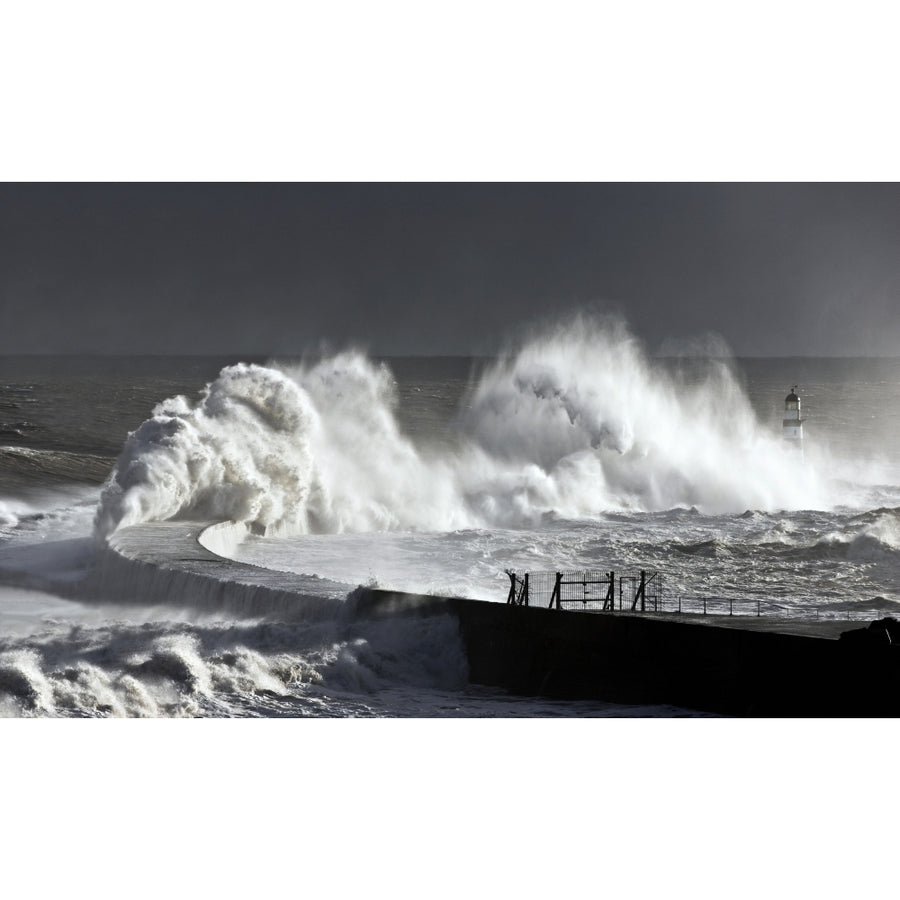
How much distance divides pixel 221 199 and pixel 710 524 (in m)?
12.4

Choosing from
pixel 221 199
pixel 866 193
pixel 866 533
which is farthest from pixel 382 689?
pixel 866 533

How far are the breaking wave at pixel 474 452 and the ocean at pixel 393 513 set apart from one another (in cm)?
7

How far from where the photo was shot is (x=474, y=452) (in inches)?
1296

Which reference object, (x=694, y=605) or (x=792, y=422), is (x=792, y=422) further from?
(x=694, y=605)

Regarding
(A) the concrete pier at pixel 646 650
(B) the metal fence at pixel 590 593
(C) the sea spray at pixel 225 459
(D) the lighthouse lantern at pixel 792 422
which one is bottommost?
(A) the concrete pier at pixel 646 650

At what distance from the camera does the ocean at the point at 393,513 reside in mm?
12977

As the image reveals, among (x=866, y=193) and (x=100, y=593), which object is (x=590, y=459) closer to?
(x=866, y=193)

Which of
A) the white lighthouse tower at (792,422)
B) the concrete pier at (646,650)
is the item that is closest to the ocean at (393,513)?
the concrete pier at (646,650)

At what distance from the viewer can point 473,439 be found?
33.4 meters

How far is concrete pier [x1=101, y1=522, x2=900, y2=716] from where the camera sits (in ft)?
37.3

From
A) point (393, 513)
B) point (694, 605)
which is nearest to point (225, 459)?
point (393, 513)

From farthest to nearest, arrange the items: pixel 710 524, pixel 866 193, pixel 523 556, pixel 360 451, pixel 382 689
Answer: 1. pixel 360 451
2. pixel 710 524
3. pixel 523 556
4. pixel 866 193
5. pixel 382 689

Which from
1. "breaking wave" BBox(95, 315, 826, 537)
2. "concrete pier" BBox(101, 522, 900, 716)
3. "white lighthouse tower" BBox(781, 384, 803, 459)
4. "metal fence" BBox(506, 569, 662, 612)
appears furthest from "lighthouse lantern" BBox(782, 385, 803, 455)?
"concrete pier" BBox(101, 522, 900, 716)

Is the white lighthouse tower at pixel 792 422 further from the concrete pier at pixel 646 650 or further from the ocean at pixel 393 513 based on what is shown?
the concrete pier at pixel 646 650
